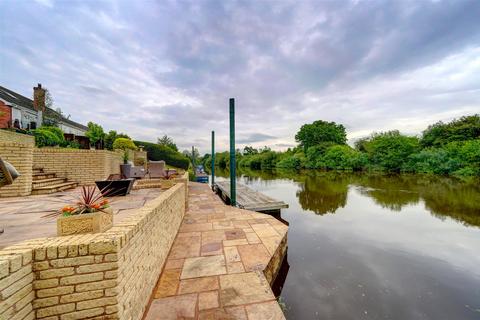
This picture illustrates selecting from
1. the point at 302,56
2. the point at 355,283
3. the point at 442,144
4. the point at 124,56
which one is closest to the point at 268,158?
the point at 442,144

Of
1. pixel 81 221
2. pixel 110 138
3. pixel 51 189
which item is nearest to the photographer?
pixel 81 221

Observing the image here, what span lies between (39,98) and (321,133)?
39.3m

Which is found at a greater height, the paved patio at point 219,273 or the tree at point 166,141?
the tree at point 166,141

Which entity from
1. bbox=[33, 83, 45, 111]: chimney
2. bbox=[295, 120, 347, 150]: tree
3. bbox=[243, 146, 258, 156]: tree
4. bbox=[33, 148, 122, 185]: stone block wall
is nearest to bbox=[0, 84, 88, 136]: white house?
bbox=[33, 83, 45, 111]: chimney

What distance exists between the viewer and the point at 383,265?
376 cm

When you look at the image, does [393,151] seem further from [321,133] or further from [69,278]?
[69,278]

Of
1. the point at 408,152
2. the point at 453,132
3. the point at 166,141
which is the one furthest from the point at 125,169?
the point at 453,132

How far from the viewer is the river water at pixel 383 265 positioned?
2705 millimetres

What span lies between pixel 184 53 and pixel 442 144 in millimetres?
30031

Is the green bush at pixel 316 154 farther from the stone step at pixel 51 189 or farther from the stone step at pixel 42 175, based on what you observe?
the stone step at pixel 42 175

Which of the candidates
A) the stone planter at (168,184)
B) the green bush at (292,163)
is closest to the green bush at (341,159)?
the green bush at (292,163)

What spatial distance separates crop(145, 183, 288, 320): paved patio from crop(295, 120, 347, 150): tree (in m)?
36.5

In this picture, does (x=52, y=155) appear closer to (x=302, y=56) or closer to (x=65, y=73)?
(x=65, y=73)

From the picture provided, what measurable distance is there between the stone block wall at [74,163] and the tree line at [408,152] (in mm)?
28253
